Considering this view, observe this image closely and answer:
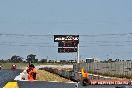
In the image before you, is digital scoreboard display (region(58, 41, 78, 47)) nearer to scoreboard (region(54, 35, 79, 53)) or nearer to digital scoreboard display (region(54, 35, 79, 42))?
scoreboard (region(54, 35, 79, 53))

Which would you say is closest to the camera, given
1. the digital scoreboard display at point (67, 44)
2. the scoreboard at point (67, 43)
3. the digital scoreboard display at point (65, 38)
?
the scoreboard at point (67, 43)

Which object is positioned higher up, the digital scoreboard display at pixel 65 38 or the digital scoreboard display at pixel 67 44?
the digital scoreboard display at pixel 65 38

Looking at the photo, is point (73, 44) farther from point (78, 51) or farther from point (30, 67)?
point (30, 67)

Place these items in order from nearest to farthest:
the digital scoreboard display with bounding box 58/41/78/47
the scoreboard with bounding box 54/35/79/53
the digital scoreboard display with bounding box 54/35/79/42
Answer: the scoreboard with bounding box 54/35/79/53
the digital scoreboard display with bounding box 58/41/78/47
the digital scoreboard display with bounding box 54/35/79/42

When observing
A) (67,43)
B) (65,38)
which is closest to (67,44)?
(67,43)

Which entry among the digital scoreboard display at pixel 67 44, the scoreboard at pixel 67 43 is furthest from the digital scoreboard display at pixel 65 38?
the digital scoreboard display at pixel 67 44

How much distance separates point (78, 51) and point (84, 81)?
261ft

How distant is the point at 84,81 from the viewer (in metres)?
17.5

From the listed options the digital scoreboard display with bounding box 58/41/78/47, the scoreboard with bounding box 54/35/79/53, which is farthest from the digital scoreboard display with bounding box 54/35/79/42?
the digital scoreboard display with bounding box 58/41/78/47

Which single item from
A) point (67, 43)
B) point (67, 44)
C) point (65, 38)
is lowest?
point (67, 44)

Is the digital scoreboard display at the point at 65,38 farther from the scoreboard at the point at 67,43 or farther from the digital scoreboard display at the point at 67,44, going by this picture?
the digital scoreboard display at the point at 67,44

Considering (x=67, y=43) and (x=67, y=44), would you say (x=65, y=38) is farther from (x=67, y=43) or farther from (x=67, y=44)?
(x=67, y=44)

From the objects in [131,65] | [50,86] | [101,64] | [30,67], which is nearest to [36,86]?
[50,86]

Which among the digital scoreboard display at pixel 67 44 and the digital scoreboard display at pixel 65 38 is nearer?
the digital scoreboard display at pixel 67 44
